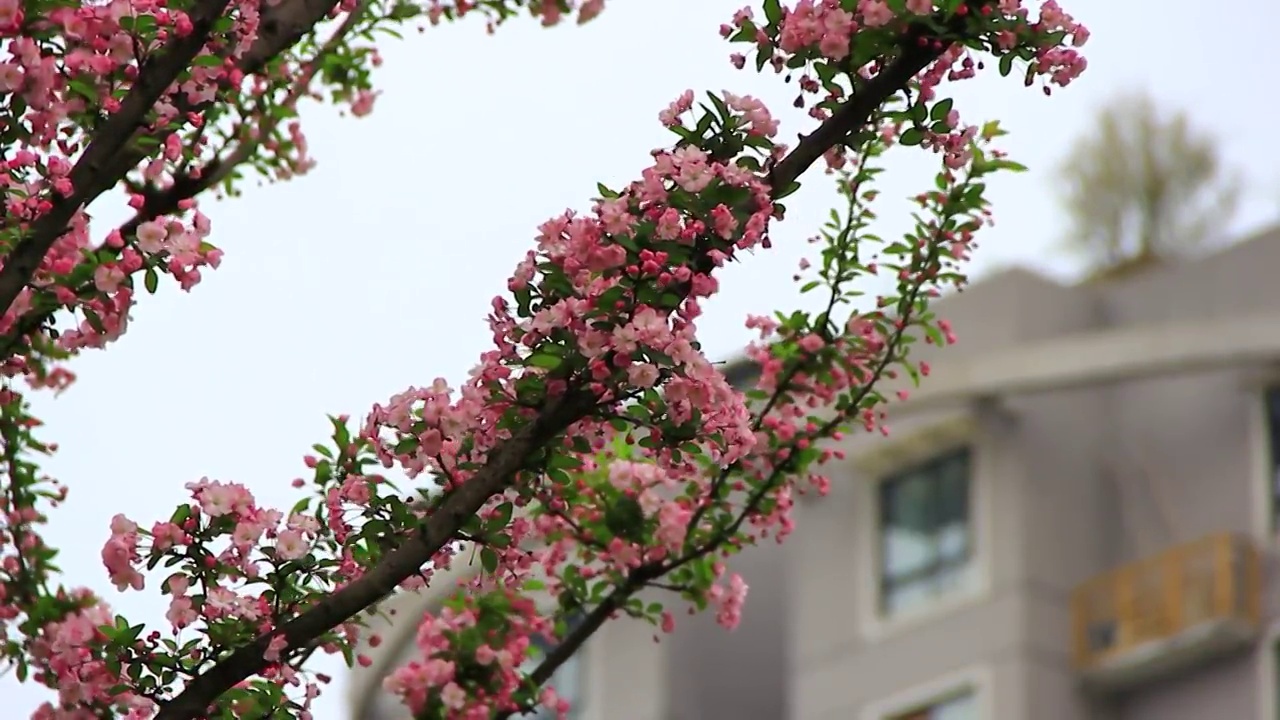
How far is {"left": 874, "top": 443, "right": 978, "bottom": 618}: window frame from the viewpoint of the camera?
21.3 m

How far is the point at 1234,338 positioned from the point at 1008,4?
616 inches

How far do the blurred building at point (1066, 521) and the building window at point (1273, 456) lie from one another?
19 mm

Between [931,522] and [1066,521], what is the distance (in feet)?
4.07

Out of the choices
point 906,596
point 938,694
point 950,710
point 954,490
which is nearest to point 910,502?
point 954,490

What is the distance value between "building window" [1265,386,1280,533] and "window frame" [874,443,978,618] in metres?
2.73

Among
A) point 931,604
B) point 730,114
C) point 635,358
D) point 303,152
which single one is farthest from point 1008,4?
point 931,604

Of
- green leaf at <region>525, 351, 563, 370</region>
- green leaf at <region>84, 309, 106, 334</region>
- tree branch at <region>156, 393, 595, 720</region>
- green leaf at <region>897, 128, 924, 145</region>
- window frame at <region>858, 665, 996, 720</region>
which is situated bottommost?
tree branch at <region>156, 393, 595, 720</region>

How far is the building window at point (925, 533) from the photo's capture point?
2134 cm

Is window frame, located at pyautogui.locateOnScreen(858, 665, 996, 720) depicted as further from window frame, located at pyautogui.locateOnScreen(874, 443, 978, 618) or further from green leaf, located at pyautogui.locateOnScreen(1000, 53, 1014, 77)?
green leaf, located at pyautogui.locateOnScreen(1000, 53, 1014, 77)

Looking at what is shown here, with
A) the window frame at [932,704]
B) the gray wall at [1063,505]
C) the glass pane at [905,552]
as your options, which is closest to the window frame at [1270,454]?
the gray wall at [1063,505]

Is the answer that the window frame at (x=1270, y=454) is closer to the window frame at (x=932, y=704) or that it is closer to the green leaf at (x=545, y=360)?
the window frame at (x=932, y=704)

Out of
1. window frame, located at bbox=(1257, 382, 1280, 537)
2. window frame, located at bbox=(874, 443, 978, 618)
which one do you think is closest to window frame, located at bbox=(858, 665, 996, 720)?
window frame, located at bbox=(874, 443, 978, 618)

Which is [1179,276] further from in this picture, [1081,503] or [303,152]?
[303,152]

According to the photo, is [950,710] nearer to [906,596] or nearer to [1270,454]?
[906,596]
